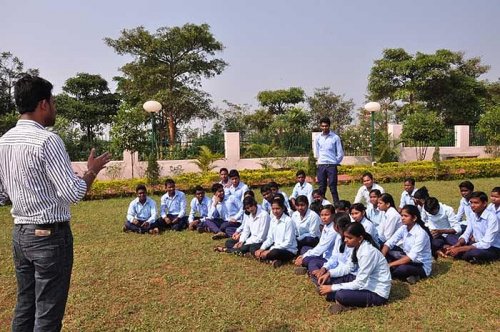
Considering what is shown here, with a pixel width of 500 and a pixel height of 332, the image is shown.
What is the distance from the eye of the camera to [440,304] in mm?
3904

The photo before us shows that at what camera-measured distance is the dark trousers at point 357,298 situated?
12.5 ft

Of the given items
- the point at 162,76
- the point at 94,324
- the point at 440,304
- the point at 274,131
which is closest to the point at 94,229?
the point at 94,324

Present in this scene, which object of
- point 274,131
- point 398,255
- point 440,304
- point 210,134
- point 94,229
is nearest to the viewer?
point 440,304

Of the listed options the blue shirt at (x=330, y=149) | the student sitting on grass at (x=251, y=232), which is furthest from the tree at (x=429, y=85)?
the student sitting on grass at (x=251, y=232)

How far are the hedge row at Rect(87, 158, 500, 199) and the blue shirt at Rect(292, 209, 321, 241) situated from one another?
634cm

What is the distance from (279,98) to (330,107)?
454 centimetres

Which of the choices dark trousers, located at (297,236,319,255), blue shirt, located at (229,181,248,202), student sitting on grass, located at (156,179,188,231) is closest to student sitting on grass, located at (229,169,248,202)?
blue shirt, located at (229,181,248,202)

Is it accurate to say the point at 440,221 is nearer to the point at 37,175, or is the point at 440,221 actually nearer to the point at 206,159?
the point at 37,175

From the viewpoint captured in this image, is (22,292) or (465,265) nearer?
(22,292)

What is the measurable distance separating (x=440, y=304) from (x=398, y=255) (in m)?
1.03

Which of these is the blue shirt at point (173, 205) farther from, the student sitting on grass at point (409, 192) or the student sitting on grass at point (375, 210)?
the student sitting on grass at point (409, 192)

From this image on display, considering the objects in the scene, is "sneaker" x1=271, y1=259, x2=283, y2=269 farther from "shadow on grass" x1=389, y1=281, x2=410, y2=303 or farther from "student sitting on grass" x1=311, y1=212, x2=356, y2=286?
"shadow on grass" x1=389, y1=281, x2=410, y2=303

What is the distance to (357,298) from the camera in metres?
3.82

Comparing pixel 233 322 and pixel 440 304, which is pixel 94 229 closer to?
pixel 233 322
